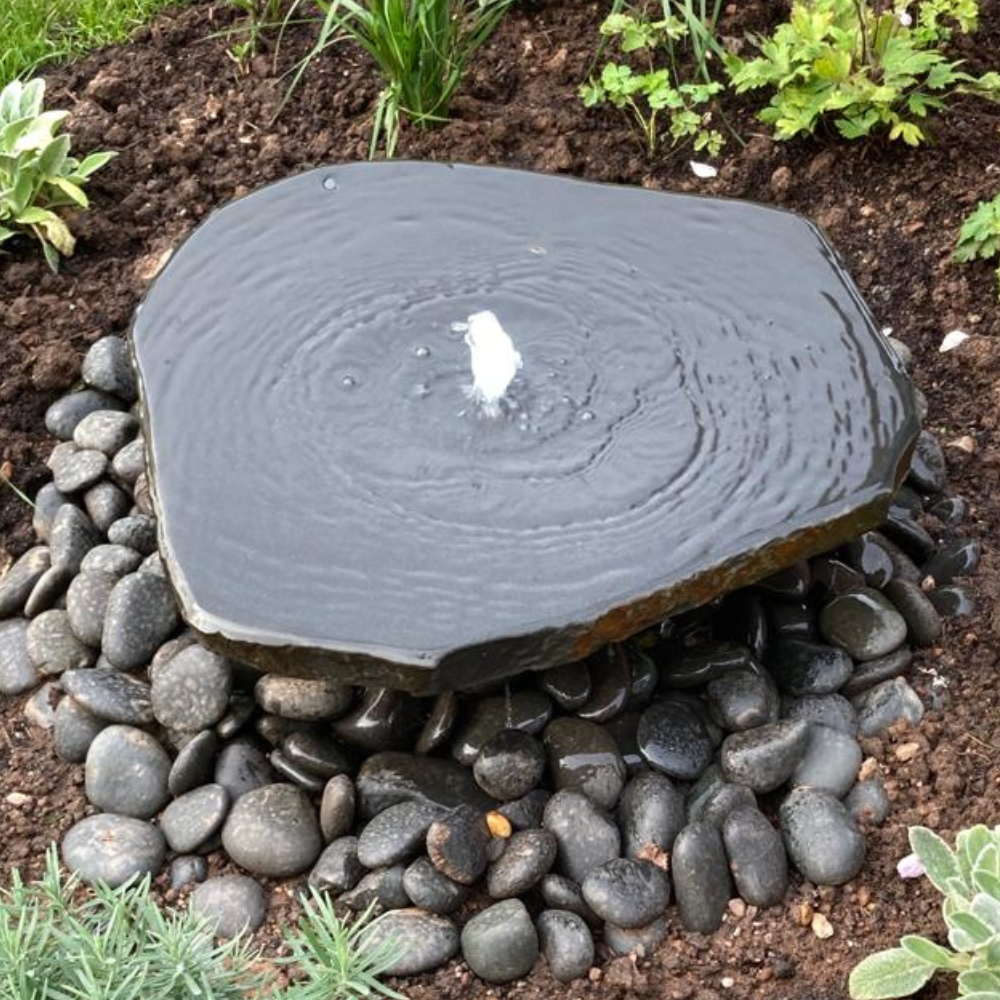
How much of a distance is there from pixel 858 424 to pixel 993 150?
5.00 ft

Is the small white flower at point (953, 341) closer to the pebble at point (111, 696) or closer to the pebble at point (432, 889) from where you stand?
the pebble at point (432, 889)

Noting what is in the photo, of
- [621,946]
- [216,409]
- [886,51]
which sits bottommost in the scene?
[621,946]

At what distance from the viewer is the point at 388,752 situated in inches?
107

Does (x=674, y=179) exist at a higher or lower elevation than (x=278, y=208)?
lower

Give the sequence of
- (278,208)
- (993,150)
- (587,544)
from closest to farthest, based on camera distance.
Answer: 1. (587,544)
2. (278,208)
3. (993,150)

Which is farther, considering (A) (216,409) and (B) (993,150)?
(B) (993,150)

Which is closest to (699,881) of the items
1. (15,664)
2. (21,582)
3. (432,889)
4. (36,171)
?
(432,889)

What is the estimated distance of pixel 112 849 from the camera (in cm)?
260

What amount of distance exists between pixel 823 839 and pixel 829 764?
0.17 metres

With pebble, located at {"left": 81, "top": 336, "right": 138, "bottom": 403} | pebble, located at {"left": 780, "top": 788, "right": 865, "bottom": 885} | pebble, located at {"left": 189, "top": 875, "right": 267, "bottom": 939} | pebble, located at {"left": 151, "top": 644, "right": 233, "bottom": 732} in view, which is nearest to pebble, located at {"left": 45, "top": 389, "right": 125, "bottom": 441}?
pebble, located at {"left": 81, "top": 336, "right": 138, "bottom": 403}

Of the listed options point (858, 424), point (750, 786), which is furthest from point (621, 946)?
point (858, 424)

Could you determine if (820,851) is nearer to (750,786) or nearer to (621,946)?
(750,786)

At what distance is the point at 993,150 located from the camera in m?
3.80

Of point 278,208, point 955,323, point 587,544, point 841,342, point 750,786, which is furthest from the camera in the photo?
point 955,323
